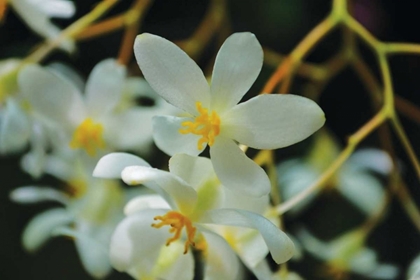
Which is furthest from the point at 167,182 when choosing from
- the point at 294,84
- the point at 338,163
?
the point at 294,84

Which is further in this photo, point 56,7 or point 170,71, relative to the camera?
point 56,7

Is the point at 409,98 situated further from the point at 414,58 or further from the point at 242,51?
the point at 242,51

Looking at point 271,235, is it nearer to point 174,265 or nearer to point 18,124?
point 174,265

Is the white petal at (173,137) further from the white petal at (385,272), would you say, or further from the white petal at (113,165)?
the white petal at (385,272)

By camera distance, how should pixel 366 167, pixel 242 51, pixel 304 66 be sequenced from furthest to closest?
1. pixel 366 167
2. pixel 304 66
3. pixel 242 51

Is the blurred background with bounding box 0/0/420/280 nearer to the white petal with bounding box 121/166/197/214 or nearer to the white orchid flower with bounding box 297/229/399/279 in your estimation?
the white orchid flower with bounding box 297/229/399/279

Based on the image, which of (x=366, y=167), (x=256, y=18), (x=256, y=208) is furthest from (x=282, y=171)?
(x=256, y=208)
